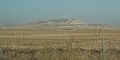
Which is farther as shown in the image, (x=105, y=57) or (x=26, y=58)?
(x=26, y=58)

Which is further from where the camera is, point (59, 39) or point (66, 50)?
point (59, 39)

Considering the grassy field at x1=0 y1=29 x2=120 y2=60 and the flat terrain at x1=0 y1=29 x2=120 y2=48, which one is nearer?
the grassy field at x1=0 y1=29 x2=120 y2=60

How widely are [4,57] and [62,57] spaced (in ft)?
10.9

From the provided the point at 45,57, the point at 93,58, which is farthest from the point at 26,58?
the point at 93,58

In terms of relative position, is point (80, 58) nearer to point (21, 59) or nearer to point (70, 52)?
point (70, 52)

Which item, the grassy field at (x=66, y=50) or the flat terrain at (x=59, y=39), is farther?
the flat terrain at (x=59, y=39)

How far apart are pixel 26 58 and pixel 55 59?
Result: 186cm

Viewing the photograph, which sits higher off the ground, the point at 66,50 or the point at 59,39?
the point at 66,50

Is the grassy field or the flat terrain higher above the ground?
the grassy field

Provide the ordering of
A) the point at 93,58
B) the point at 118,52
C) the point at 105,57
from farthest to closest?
the point at 118,52 < the point at 93,58 < the point at 105,57

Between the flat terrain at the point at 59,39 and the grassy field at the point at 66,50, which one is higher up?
the grassy field at the point at 66,50

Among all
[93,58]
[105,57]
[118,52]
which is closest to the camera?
[105,57]

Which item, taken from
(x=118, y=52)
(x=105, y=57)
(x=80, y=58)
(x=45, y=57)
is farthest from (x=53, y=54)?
(x=118, y=52)

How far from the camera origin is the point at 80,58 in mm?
14781
